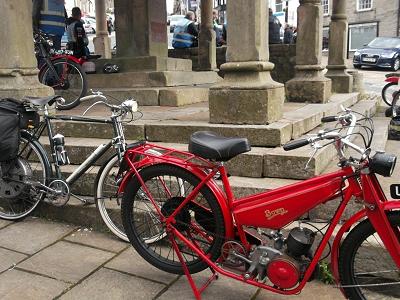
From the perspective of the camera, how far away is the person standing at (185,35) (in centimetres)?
1227

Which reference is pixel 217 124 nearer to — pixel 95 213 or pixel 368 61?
pixel 95 213

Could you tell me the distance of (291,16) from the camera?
2419 cm

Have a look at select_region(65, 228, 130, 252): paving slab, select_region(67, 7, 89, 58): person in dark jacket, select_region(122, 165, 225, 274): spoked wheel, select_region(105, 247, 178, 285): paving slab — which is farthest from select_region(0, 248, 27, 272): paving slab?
select_region(67, 7, 89, 58): person in dark jacket

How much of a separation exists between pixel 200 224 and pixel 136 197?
52cm

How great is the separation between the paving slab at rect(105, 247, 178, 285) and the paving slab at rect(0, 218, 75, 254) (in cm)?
67

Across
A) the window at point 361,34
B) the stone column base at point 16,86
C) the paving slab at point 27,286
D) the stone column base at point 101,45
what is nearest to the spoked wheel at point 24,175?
the paving slab at point 27,286

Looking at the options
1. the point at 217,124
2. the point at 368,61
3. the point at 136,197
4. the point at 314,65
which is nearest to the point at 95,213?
the point at 136,197

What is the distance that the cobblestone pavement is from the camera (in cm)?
306

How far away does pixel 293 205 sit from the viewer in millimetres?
2660

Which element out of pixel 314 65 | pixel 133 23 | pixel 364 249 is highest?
pixel 133 23

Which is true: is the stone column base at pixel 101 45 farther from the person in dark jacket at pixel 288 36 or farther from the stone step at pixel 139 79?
the stone step at pixel 139 79

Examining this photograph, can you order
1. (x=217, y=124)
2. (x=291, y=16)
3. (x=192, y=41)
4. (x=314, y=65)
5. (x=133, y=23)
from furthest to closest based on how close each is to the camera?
(x=291, y=16) < (x=192, y=41) < (x=133, y=23) < (x=314, y=65) < (x=217, y=124)

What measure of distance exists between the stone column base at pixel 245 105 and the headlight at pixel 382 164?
187 centimetres

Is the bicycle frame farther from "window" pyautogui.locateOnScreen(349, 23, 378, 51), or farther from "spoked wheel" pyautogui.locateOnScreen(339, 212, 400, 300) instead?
"window" pyautogui.locateOnScreen(349, 23, 378, 51)
